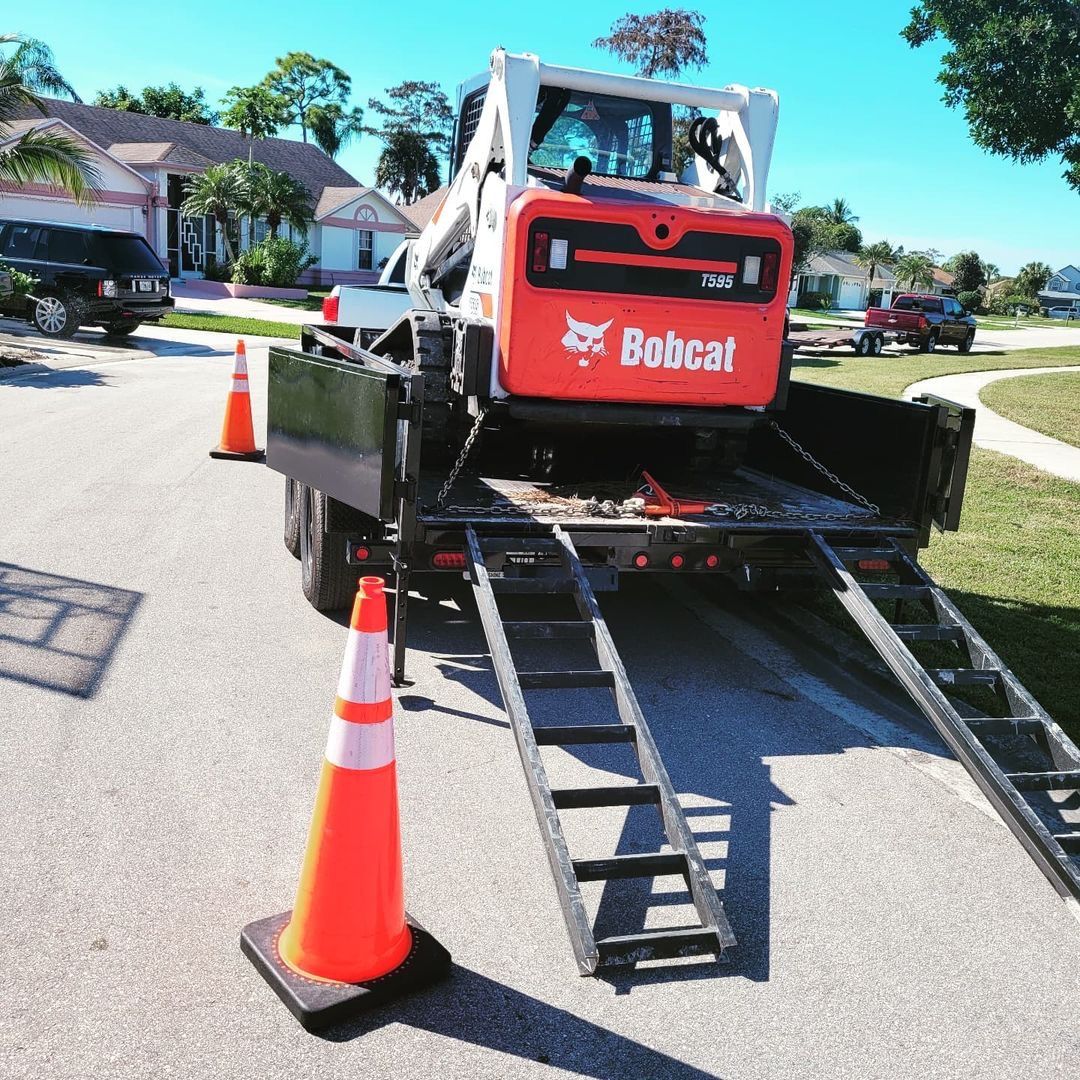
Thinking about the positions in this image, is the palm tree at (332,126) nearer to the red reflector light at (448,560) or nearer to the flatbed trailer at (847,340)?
the flatbed trailer at (847,340)

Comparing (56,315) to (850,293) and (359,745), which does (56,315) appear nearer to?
(359,745)

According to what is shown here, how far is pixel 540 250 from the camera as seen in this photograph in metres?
5.51

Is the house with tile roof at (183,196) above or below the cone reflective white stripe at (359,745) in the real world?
above

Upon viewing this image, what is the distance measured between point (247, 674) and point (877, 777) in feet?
9.82

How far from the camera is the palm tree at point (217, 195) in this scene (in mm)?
40969

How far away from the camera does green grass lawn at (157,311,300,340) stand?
26.1 metres

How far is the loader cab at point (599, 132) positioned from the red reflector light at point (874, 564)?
10.1ft

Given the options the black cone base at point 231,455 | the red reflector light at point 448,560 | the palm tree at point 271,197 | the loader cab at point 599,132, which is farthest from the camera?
the palm tree at point 271,197

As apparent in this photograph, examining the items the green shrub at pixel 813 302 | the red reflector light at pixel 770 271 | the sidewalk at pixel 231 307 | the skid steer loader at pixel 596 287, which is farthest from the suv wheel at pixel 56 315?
the green shrub at pixel 813 302

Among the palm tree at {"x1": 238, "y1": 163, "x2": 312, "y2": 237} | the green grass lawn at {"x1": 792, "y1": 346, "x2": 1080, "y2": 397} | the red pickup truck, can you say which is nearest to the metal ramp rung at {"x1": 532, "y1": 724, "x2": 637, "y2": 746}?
the green grass lawn at {"x1": 792, "y1": 346, "x2": 1080, "y2": 397}

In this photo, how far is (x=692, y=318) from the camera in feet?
19.1

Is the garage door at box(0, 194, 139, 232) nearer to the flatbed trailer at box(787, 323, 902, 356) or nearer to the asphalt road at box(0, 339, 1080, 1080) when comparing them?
the flatbed trailer at box(787, 323, 902, 356)

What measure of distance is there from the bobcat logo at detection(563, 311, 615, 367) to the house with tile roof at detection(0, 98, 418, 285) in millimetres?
36757

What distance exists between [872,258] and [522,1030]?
356 feet
